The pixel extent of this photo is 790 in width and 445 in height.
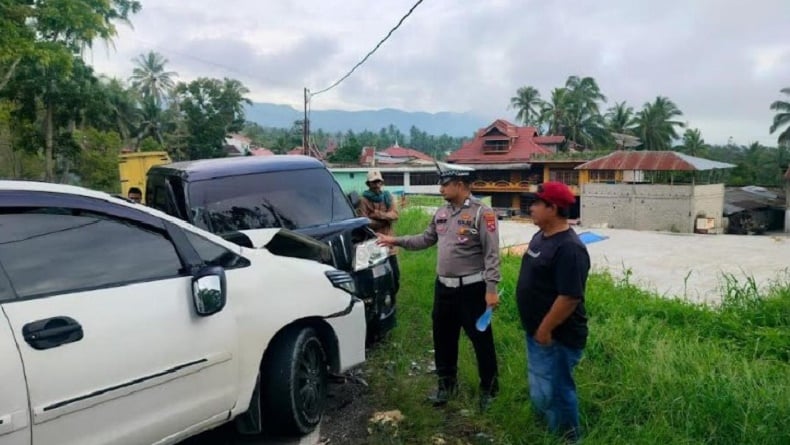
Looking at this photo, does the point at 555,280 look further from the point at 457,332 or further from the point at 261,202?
the point at 261,202

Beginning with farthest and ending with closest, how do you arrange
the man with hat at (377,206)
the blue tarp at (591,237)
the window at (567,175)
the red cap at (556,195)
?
the window at (567,175), the blue tarp at (591,237), the man with hat at (377,206), the red cap at (556,195)

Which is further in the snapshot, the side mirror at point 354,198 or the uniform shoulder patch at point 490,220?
the side mirror at point 354,198

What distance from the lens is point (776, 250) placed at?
16.9 metres

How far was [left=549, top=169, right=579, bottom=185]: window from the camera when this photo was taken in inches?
1773

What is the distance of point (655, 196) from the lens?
3481 centimetres

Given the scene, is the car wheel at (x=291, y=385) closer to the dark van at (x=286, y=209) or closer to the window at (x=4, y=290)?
the dark van at (x=286, y=209)

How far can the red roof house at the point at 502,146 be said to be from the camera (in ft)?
163

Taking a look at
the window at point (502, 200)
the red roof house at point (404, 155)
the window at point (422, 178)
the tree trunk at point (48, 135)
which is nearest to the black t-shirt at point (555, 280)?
the tree trunk at point (48, 135)

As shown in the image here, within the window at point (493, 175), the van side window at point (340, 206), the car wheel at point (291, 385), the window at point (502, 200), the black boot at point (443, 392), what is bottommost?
the window at point (502, 200)

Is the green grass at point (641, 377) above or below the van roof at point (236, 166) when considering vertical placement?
below

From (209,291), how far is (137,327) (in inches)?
16.3

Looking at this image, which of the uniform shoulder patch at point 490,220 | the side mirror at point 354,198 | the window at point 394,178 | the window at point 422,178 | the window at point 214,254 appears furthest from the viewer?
the window at point 422,178

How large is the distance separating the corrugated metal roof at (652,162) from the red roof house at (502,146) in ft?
29.3

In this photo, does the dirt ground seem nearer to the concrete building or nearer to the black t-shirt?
the black t-shirt
